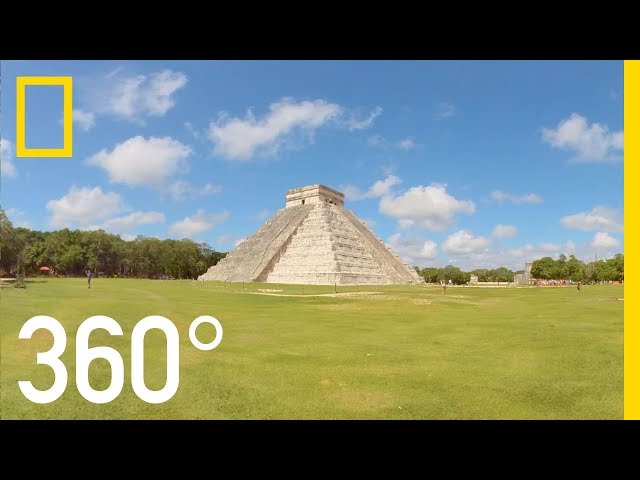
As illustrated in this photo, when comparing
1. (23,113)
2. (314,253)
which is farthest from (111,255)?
(23,113)

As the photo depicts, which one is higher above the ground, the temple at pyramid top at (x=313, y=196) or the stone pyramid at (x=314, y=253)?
the temple at pyramid top at (x=313, y=196)

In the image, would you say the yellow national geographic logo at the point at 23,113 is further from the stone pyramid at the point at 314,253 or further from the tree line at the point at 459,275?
the tree line at the point at 459,275

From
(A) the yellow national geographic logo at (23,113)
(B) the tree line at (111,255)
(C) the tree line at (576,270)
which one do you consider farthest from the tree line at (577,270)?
(A) the yellow national geographic logo at (23,113)

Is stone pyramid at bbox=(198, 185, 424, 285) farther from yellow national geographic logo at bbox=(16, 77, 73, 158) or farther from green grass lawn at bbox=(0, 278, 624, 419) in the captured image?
yellow national geographic logo at bbox=(16, 77, 73, 158)

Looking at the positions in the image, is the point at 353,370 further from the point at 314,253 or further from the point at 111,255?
the point at 111,255

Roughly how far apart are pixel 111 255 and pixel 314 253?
3988cm

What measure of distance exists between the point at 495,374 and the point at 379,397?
110 inches

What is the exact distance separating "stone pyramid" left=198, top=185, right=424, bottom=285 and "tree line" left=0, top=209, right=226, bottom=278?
20253mm

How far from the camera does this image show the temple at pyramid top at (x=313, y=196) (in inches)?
2763

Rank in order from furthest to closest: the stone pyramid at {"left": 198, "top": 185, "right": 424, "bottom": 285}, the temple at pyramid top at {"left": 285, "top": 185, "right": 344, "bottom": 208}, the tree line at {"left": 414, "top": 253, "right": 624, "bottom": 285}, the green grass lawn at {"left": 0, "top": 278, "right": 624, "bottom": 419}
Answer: the tree line at {"left": 414, "top": 253, "right": 624, "bottom": 285}
the temple at pyramid top at {"left": 285, "top": 185, "right": 344, "bottom": 208}
the stone pyramid at {"left": 198, "top": 185, "right": 424, "bottom": 285}
the green grass lawn at {"left": 0, "top": 278, "right": 624, "bottom": 419}

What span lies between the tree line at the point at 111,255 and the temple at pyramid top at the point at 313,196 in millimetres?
23277

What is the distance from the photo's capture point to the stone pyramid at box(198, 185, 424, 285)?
4923 centimetres

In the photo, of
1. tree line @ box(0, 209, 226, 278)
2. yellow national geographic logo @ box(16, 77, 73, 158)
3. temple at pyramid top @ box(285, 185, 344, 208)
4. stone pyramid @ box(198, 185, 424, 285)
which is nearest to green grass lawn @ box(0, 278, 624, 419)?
yellow national geographic logo @ box(16, 77, 73, 158)

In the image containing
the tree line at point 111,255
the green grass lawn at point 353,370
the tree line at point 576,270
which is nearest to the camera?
the green grass lawn at point 353,370
